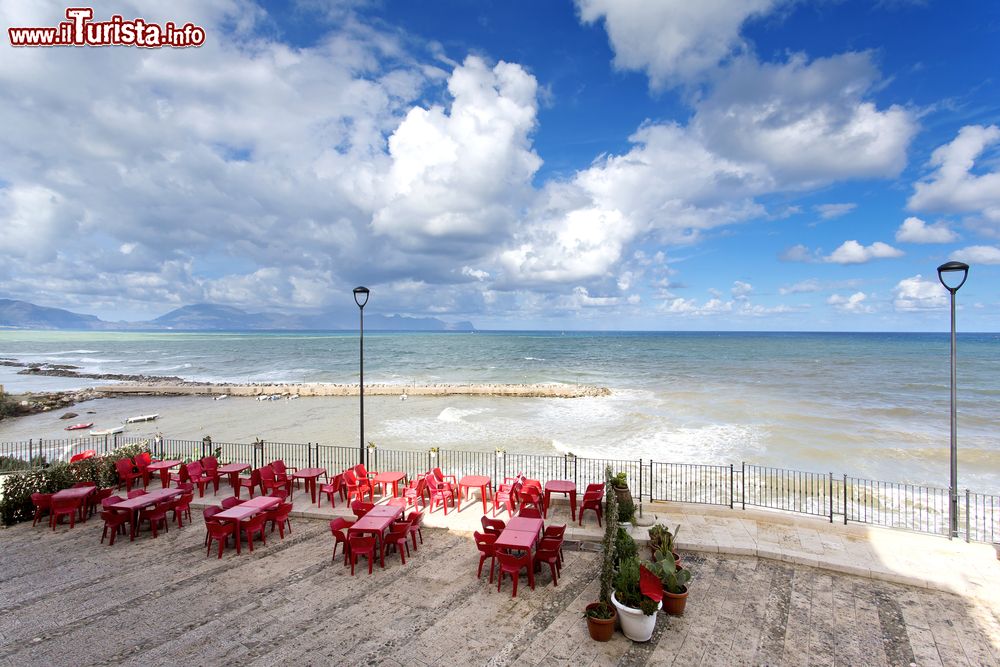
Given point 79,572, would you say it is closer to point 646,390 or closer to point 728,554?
point 728,554

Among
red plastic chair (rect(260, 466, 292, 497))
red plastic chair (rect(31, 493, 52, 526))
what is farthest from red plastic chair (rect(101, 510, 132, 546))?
red plastic chair (rect(260, 466, 292, 497))

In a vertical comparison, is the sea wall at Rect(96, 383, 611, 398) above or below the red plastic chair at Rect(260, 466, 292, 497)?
below

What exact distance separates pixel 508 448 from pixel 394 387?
25.9 metres

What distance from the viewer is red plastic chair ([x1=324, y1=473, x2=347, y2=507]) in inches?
464

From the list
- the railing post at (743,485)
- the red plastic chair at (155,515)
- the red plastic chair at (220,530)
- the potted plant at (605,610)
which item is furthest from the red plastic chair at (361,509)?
the railing post at (743,485)

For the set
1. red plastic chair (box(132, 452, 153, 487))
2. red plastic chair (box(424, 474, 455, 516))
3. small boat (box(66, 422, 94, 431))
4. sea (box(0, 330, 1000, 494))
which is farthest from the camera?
small boat (box(66, 422, 94, 431))

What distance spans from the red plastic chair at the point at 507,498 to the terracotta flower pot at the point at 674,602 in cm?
468

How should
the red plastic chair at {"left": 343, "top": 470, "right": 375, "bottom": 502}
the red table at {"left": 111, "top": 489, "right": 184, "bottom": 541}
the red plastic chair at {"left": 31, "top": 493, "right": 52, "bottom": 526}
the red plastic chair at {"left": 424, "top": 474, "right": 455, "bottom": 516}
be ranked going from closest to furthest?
1. the red table at {"left": 111, "top": 489, "right": 184, "bottom": 541}
2. the red plastic chair at {"left": 31, "top": 493, "right": 52, "bottom": 526}
3. the red plastic chair at {"left": 424, "top": 474, "right": 455, "bottom": 516}
4. the red plastic chair at {"left": 343, "top": 470, "right": 375, "bottom": 502}

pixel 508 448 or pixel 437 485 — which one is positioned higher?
pixel 437 485

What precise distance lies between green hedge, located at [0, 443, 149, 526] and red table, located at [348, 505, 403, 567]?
8965 millimetres

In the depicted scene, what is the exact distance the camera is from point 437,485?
11453mm

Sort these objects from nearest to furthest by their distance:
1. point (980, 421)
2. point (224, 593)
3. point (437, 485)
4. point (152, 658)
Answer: point (152, 658) < point (224, 593) < point (437, 485) < point (980, 421)

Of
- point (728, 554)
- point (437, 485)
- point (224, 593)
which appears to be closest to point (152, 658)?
point (224, 593)

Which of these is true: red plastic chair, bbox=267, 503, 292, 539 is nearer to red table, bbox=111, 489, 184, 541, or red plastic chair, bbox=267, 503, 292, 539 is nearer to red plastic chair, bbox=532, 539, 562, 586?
red table, bbox=111, 489, 184, 541
